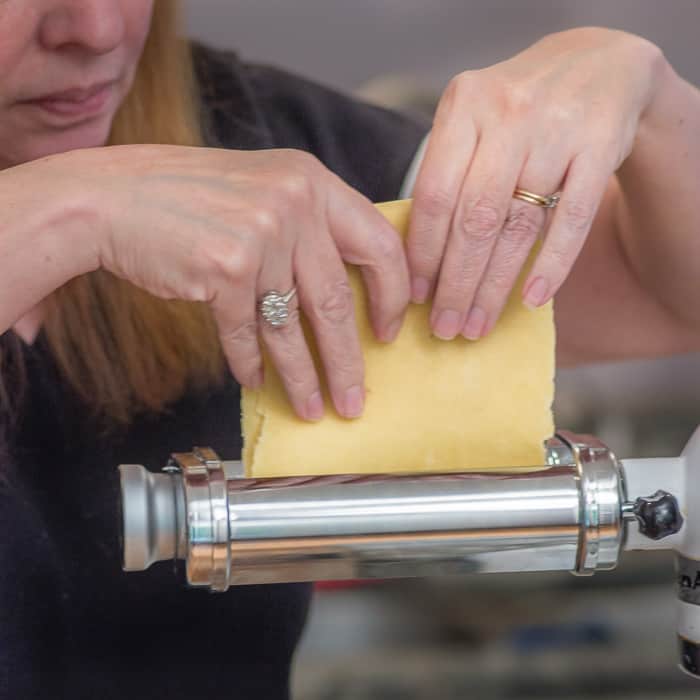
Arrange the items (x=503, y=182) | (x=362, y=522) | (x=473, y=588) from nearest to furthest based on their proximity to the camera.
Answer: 1. (x=362, y=522)
2. (x=503, y=182)
3. (x=473, y=588)

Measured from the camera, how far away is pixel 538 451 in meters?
0.75

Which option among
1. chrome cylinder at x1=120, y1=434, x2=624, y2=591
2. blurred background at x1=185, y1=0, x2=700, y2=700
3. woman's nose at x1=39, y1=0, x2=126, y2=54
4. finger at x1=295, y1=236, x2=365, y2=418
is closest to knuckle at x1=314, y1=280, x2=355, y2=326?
finger at x1=295, y1=236, x2=365, y2=418

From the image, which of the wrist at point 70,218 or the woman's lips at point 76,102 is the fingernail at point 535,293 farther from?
the woman's lips at point 76,102

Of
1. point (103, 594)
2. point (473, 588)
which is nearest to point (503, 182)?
point (103, 594)

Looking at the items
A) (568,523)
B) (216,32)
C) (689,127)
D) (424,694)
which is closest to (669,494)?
(568,523)

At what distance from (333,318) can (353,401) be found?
0.05 m

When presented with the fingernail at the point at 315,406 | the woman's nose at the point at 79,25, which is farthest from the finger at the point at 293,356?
the woman's nose at the point at 79,25

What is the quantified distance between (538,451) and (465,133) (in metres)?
0.20

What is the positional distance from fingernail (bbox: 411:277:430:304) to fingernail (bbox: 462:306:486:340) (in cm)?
4

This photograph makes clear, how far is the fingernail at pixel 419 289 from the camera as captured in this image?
2.54ft

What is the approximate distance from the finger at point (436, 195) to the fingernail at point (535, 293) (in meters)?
0.06

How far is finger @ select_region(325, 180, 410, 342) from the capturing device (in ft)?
2.41

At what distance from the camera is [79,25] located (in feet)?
2.85

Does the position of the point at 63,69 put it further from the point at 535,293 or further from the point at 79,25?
the point at 535,293
